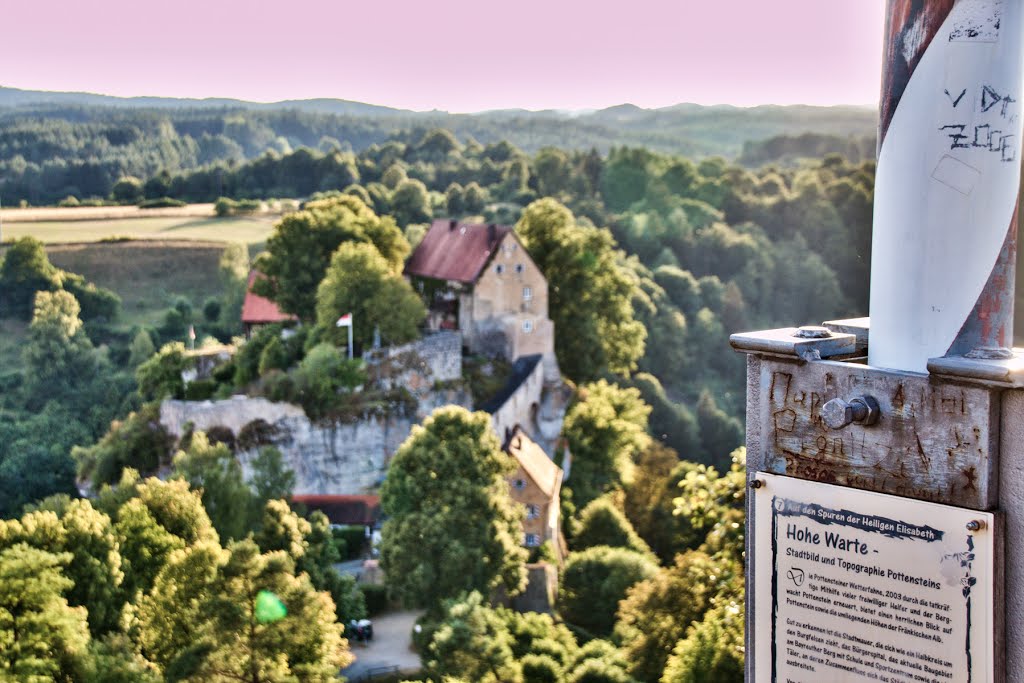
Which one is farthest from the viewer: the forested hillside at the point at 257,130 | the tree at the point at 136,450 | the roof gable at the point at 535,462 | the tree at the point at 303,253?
the forested hillside at the point at 257,130

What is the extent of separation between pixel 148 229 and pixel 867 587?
146 ft

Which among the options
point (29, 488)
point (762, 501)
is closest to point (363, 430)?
point (29, 488)

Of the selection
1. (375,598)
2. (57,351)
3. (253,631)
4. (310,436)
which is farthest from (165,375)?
(253,631)

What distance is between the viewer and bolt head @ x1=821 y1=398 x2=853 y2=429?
592cm

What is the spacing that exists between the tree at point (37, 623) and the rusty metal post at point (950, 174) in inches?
504

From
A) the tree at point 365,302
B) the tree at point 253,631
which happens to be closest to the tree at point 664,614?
the tree at point 253,631

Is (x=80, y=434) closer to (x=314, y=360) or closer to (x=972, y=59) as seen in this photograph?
(x=314, y=360)

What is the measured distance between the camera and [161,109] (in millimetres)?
52312

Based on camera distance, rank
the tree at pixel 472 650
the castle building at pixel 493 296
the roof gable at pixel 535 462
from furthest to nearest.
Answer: the castle building at pixel 493 296
the roof gable at pixel 535 462
the tree at pixel 472 650

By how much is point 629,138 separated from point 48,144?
5798cm

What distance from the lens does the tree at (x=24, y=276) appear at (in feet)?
129

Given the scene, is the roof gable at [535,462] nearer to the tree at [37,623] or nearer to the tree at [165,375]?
the tree at [165,375]

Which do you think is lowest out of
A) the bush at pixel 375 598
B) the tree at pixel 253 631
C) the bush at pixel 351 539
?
the bush at pixel 375 598

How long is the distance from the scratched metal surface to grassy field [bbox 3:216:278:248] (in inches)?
1534
